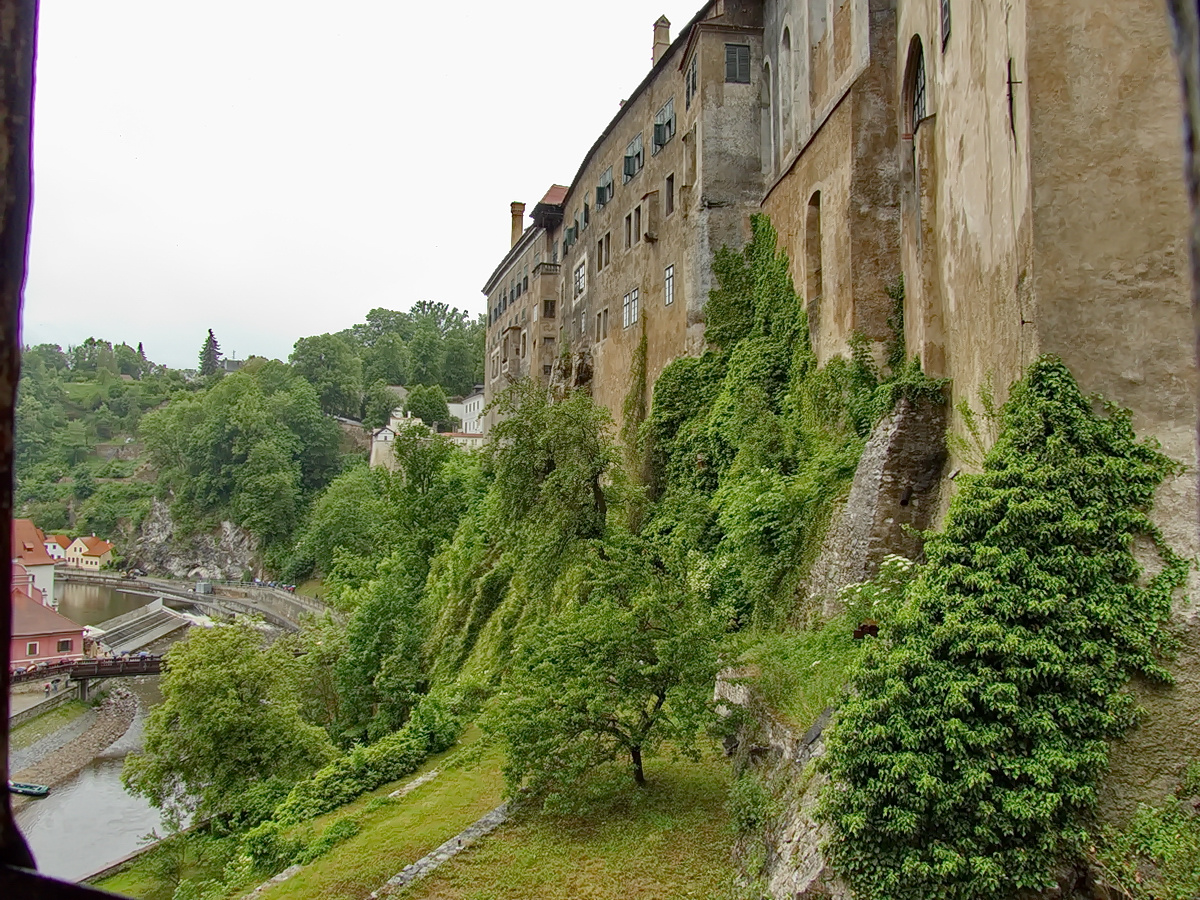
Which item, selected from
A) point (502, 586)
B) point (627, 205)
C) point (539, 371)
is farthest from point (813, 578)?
point (539, 371)

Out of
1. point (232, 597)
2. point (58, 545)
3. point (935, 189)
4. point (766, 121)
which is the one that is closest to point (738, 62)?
point (766, 121)

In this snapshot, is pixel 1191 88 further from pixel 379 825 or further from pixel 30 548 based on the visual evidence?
pixel 30 548

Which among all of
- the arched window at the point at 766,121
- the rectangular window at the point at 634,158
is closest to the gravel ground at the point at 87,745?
the rectangular window at the point at 634,158

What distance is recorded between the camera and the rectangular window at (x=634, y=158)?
105 feet

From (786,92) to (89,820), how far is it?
108 feet

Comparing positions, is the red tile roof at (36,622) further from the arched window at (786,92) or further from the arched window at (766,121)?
the arched window at (786,92)

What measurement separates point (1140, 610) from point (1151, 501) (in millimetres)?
1058

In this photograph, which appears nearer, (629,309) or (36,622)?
(629,309)

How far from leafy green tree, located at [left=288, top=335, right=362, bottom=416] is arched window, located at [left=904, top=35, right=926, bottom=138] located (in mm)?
97832

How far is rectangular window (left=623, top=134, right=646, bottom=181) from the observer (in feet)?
105

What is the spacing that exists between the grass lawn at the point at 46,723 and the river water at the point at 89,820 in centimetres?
353

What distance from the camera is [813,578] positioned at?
51.5ft

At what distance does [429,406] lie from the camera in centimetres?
9188

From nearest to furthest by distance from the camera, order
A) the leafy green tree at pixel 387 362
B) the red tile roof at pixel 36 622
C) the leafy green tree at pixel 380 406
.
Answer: the red tile roof at pixel 36 622 < the leafy green tree at pixel 380 406 < the leafy green tree at pixel 387 362
